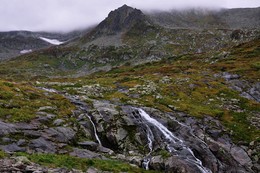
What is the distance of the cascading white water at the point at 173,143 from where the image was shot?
26.7 metres

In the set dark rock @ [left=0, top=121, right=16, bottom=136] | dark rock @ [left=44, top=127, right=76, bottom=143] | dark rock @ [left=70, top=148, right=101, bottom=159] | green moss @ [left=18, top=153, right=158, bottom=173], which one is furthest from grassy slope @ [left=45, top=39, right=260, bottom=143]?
dark rock @ [left=0, top=121, right=16, bottom=136]

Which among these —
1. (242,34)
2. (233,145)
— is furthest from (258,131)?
(242,34)

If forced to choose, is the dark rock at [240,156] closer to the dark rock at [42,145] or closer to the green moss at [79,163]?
the green moss at [79,163]

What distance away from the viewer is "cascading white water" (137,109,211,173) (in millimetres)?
26672

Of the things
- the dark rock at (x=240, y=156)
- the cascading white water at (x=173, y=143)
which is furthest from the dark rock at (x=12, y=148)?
the dark rock at (x=240, y=156)

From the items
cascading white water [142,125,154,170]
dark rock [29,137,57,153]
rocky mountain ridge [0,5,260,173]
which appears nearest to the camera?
dark rock [29,137,57,153]

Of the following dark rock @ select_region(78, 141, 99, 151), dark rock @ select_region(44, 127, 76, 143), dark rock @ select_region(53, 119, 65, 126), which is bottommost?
dark rock @ select_region(78, 141, 99, 151)

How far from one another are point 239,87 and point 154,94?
16.9 meters

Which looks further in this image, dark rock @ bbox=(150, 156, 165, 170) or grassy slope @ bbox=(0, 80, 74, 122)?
grassy slope @ bbox=(0, 80, 74, 122)

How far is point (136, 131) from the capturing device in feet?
107

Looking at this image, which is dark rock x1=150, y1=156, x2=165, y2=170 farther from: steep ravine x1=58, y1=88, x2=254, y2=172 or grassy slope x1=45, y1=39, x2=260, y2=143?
grassy slope x1=45, y1=39, x2=260, y2=143

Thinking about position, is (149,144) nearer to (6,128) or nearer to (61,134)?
(61,134)

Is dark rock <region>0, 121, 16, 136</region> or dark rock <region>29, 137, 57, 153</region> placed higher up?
dark rock <region>0, 121, 16, 136</region>

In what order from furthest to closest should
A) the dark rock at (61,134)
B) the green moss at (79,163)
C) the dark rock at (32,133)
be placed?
the dark rock at (61,134), the dark rock at (32,133), the green moss at (79,163)
